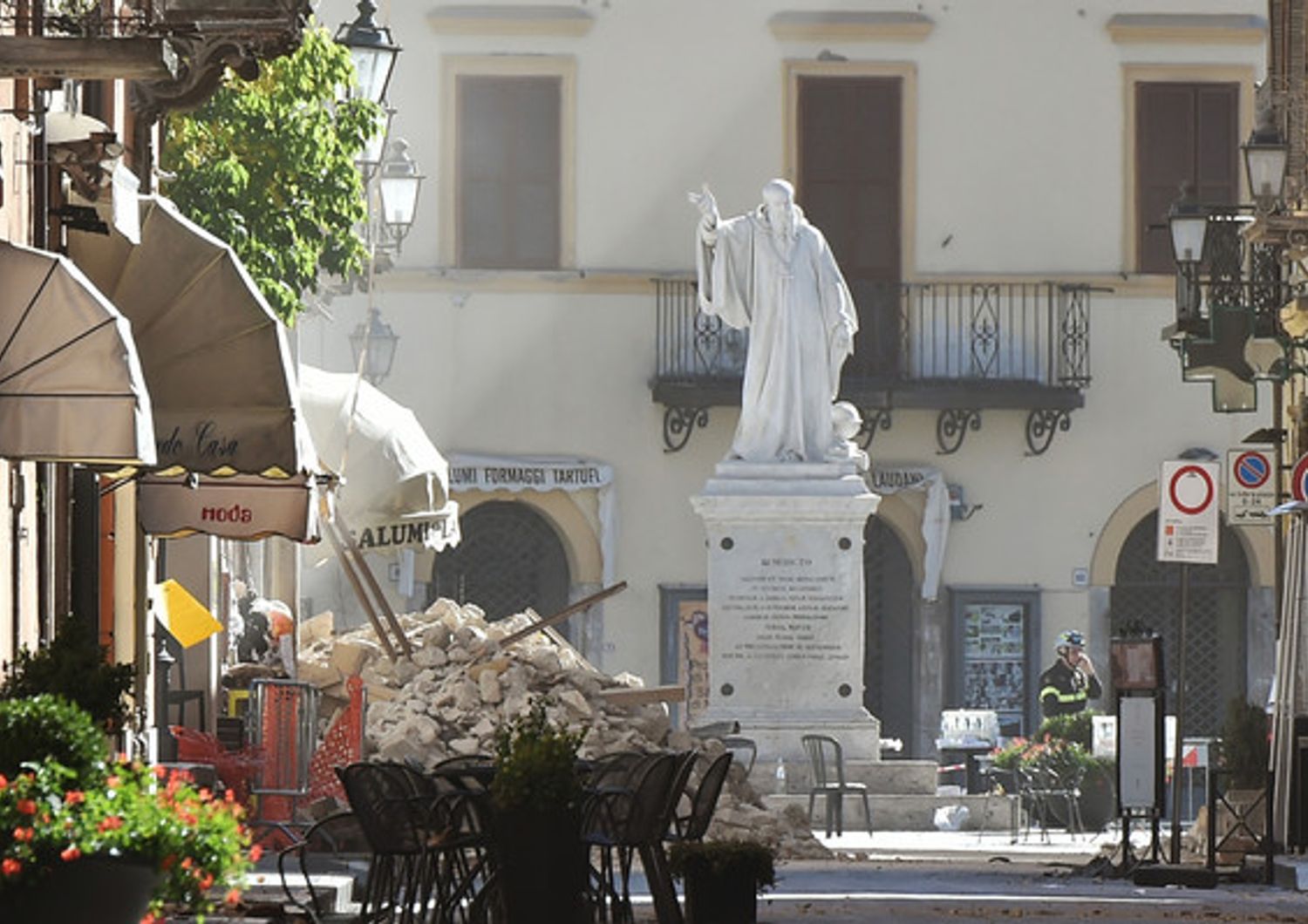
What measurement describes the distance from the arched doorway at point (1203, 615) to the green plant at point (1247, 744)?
15.7m

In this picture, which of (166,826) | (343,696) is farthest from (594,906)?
(343,696)

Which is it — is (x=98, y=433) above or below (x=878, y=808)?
above

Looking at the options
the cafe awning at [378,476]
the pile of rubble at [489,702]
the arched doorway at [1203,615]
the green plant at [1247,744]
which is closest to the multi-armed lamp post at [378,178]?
the cafe awning at [378,476]

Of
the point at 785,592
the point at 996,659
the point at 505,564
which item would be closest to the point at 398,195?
the point at 785,592

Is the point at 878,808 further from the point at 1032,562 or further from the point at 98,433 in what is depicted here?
the point at 98,433

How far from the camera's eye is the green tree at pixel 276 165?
1058 inches

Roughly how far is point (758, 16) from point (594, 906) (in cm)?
2872

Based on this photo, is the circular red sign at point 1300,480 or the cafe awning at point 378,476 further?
the cafe awning at point 378,476

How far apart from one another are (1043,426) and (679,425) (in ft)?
13.1

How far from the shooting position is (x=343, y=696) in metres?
31.3

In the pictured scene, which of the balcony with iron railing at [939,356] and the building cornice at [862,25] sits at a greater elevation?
the building cornice at [862,25]

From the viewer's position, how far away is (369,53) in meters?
28.5

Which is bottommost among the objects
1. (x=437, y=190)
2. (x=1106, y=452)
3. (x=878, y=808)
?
(x=878, y=808)

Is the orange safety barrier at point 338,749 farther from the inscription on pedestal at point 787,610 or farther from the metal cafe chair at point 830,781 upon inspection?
the inscription on pedestal at point 787,610
